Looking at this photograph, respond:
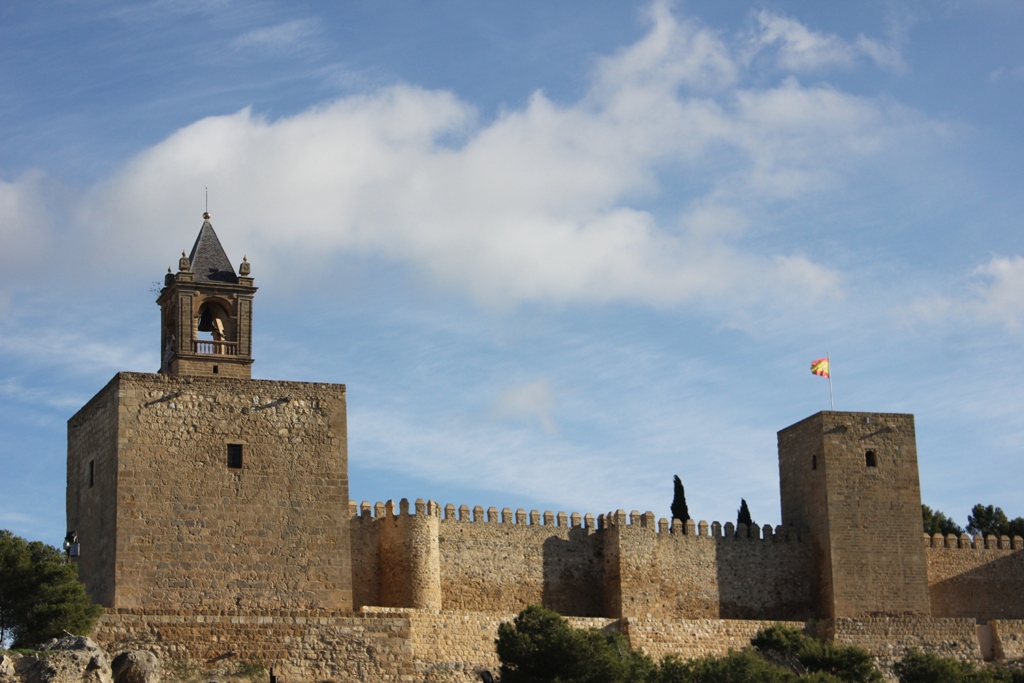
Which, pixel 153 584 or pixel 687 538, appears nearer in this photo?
pixel 153 584

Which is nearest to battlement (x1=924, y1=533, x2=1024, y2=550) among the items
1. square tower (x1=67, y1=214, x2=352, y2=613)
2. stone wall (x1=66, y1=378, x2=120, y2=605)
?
square tower (x1=67, y1=214, x2=352, y2=613)

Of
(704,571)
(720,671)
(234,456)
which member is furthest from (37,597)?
(704,571)

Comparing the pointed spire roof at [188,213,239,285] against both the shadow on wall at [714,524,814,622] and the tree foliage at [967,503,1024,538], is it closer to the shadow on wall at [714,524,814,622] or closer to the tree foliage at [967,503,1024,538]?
the shadow on wall at [714,524,814,622]

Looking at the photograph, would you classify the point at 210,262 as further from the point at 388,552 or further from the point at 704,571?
the point at 704,571

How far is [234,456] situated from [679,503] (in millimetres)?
16556

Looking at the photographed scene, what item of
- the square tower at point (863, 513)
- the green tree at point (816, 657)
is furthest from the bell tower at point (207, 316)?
the square tower at point (863, 513)

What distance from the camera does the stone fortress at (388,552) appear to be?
3012 cm

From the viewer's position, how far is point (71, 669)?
26875 mm

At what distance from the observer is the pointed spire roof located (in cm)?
3422

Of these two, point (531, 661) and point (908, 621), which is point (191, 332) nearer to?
point (531, 661)

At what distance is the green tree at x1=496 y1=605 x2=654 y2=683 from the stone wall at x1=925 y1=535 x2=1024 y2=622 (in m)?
12.7

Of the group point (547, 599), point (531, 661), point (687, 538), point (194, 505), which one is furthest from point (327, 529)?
point (687, 538)

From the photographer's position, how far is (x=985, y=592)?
141 feet

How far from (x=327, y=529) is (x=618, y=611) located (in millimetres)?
10058
